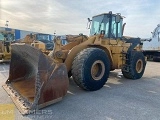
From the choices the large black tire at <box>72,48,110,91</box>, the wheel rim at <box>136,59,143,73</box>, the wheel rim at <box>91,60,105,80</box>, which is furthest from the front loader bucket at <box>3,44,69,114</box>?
the wheel rim at <box>136,59,143,73</box>

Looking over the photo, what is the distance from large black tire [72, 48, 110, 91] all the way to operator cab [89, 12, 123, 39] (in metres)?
1.46

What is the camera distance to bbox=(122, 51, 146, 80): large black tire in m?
6.21

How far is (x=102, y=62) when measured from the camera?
16.1 ft

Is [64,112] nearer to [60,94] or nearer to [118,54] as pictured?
[60,94]

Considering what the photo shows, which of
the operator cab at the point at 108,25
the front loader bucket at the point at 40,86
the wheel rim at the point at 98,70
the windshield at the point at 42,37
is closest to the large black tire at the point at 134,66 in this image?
the operator cab at the point at 108,25

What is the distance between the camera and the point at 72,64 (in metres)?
4.59

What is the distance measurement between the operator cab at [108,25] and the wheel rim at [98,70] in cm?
150

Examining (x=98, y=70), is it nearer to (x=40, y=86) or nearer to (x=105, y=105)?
(x=105, y=105)

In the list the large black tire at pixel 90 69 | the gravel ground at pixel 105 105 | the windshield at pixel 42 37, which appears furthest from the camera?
the windshield at pixel 42 37

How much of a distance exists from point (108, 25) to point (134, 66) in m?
1.74

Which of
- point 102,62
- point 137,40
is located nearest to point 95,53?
point 102,62

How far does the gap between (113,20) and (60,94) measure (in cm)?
359

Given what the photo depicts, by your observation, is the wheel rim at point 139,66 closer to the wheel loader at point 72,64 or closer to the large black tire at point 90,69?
the wheel loader at point 72,64

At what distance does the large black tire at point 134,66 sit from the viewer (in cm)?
621
